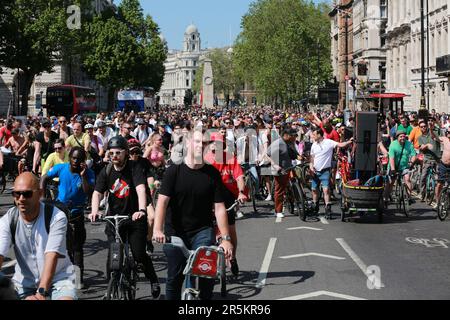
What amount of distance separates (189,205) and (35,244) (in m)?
1.70

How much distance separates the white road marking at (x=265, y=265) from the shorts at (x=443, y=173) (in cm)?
441

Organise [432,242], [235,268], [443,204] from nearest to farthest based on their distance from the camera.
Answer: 1. [235,268]
2. [432,242]
3. [443,204]

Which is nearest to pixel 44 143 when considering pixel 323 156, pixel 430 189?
pixel 323 156

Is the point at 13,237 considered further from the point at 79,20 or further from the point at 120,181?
the point at 79,20

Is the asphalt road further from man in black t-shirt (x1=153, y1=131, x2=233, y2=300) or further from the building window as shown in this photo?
the building window

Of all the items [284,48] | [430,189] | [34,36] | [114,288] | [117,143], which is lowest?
[114,288]

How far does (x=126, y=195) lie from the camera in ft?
30.0

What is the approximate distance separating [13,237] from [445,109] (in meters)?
Result: 52.2

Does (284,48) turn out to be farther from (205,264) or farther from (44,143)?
(205,264)

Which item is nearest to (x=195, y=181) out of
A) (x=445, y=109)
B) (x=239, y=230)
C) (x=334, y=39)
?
(x=239, y=230)

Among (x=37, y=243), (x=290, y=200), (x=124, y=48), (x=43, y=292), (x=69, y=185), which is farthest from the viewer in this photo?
(x=124, y=48)

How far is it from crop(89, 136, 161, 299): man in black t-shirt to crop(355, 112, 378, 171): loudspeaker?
8.94 meters

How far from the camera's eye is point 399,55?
7388 centimetres

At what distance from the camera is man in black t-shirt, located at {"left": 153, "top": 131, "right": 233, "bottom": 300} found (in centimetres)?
738
